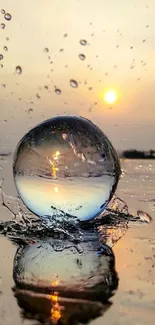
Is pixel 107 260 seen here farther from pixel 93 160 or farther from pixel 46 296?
pixel 93 160

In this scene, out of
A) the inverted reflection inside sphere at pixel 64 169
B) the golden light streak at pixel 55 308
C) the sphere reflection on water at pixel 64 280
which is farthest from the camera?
the inverted reflection inside sphere at pixel 64 169

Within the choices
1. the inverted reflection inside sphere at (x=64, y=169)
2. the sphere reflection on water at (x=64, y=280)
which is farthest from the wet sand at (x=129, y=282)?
the inverted reflection inside sphere at (x=64, y=169)

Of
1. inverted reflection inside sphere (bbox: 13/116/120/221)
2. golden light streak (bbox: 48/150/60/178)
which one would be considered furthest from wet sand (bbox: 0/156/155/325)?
golden light streak (bbox: 48/150/60/178)

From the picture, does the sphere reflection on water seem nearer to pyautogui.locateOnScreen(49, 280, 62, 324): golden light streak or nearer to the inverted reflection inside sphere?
pyautogui.locateOnScreen(49, 280, 62, 324): golden light streak

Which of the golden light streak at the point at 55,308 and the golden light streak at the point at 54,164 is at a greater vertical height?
the golden light streak at the point at 55,308

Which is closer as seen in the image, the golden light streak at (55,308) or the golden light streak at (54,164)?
the golden light streak at (55,308)

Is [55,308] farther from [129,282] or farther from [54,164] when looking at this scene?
[54,164]

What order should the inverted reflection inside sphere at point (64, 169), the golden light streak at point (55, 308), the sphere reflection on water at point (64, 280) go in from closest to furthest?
the golden light streak at point (55, 308) → the sphere reflection on water at point (64, 280) → the inverted reflection inside sphere at point (64, 169)

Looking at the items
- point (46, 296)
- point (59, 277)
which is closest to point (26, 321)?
point (46, 296)

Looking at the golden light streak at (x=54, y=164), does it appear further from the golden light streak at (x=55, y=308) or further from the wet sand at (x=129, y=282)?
the golden light streak at (x=55, y=308)
